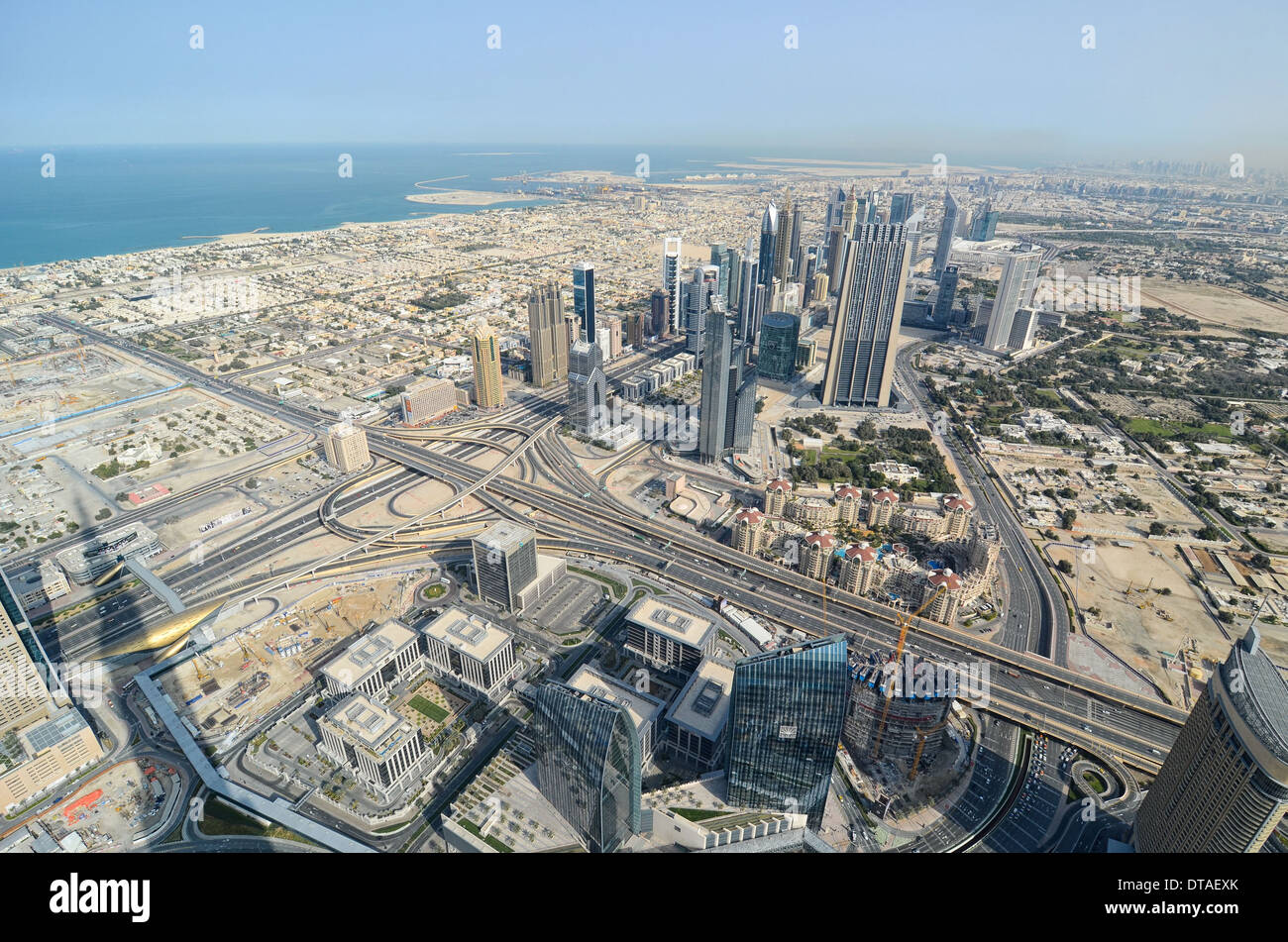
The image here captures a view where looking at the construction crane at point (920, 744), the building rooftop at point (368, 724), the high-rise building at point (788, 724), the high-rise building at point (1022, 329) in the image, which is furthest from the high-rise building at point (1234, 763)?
the high-rise building at point (1022, 329)

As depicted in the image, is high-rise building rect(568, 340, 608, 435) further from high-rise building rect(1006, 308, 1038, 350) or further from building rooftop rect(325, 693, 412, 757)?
high-rise building rect(1006, 308, 1038, 350)

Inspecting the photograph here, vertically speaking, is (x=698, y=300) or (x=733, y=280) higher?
(x=733, y=280)

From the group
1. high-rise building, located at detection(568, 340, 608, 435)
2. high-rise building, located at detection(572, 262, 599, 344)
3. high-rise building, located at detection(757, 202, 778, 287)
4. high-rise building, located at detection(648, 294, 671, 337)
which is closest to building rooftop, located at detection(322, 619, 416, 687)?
high-rise building, located at detection(568, 340, 608, 435)

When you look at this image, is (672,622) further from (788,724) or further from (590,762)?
(590,762)

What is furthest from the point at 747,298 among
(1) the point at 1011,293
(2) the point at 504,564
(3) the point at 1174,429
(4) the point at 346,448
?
(2) the point at 504,564
